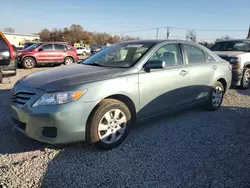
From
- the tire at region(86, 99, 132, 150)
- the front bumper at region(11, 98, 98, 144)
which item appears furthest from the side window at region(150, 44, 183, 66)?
the front bumper at region(11, 98, 98, 144)

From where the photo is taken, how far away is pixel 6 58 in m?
6.54

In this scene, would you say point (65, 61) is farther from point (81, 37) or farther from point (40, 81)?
point (81, 37)

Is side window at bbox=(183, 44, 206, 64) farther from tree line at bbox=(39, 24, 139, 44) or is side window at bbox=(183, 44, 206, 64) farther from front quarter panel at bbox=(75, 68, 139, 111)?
tree line at bbox=(39, 24, 139, 44)

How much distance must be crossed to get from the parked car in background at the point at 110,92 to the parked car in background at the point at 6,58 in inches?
137

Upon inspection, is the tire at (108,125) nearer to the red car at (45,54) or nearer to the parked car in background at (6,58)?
the parked car in background at (6,58)

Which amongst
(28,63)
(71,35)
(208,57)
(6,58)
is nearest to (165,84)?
(208,57)

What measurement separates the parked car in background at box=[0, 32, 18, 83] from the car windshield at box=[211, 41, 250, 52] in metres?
7.12

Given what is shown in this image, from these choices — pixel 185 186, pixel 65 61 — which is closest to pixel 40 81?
pixel 185 186

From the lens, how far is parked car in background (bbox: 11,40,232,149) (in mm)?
2846

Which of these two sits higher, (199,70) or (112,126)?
(199,70)

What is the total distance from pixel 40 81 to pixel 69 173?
128cm

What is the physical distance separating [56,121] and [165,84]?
190 cm

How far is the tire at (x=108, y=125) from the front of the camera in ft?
9.95

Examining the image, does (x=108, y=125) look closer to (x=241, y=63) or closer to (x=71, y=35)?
(x=241, y=63)
